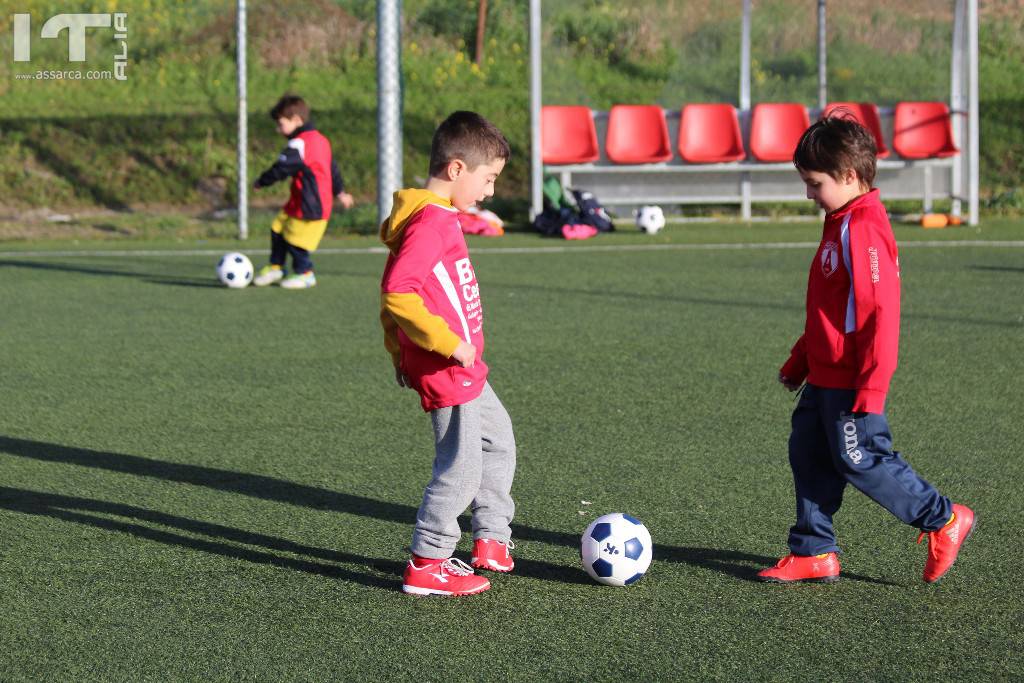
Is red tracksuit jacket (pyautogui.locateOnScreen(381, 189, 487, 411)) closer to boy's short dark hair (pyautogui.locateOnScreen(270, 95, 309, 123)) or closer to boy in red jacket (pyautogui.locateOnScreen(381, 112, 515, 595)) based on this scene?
boy in red jacket (pyautogui.locateOnScreen(381, 112, 515, 595))

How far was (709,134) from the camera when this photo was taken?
55.1 ft

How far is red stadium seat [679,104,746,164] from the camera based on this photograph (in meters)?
16.5

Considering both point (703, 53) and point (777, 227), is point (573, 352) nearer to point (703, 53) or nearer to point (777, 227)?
point (777, 227)

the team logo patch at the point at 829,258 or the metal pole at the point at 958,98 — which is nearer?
the team logo patch at the point at 829,258

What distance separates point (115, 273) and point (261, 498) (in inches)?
292

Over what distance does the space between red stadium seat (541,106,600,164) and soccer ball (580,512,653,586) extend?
12.5 meters

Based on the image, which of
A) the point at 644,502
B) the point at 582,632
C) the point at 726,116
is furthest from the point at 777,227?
the point at 582,632

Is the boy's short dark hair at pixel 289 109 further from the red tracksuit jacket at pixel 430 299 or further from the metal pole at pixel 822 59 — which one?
the metal pole at pixel 822 59

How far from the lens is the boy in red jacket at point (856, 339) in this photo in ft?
11.7

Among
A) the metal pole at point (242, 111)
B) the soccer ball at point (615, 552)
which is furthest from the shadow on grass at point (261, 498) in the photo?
the metal pole at point (242, 111)

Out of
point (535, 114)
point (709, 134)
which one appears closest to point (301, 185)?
point (535, 114)

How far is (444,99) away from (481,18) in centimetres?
165

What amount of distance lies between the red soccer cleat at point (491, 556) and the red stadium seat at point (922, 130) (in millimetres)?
13637

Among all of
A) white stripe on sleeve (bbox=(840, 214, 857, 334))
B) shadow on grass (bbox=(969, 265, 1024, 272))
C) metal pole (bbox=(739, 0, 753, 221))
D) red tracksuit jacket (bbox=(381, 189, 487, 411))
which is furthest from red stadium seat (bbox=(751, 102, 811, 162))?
red tracksuit jacket (bbox=(381, 189, 487, 411))
